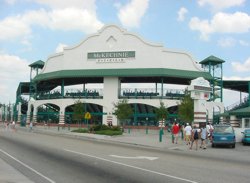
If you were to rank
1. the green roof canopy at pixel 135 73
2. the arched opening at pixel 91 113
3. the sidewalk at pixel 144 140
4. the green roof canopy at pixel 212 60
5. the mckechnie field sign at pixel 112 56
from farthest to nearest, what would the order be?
the green roof canopy at pixel 212 60
the arched opening at pixel 91 113
the mckechnie field sign at pixel 112 56
the green roof canopy at pixel 135 73
the sidewalk at pixel 144 140

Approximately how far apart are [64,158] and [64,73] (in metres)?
52.7

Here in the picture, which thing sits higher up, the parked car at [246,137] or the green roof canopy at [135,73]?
the green roof canopy at [135,73]

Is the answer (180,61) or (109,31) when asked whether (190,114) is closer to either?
(180,61)

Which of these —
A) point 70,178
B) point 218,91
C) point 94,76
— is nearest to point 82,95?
point 94,76

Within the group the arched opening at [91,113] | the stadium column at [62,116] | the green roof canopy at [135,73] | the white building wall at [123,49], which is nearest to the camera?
the green roof canopy at [135,73]

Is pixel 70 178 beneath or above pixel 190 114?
beneath

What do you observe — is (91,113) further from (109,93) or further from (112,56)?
(112,56)

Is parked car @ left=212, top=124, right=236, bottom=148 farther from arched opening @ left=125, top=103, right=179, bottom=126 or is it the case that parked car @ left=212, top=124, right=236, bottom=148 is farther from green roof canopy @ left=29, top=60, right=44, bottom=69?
green roof canopy @ left=29, top=60, right=44, bottom=69

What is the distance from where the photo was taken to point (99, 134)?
42.2 meters

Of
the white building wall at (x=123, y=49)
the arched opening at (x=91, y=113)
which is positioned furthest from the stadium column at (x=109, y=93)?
the white building wall at (x=123, y=49)

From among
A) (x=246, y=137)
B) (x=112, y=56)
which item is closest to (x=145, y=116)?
(x=112, y=56)

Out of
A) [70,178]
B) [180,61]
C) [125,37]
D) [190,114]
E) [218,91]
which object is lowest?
[70,178]

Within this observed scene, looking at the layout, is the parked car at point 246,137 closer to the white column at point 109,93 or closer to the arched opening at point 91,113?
the white column at point 109,93

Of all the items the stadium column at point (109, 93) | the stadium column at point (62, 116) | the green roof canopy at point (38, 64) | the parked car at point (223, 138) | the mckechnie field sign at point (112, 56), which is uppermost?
the green roof canopy at point (38, 64)
